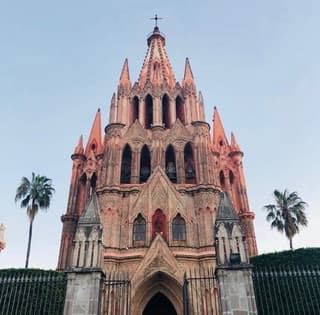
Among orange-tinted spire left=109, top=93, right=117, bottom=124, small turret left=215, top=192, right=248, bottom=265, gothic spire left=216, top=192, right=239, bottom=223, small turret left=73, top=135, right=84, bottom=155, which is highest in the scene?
orange-tinted spire left=109, top=93, right=117, bottom=124

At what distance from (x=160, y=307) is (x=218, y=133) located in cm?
1683

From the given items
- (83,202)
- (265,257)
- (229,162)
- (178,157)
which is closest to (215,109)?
(229,162)

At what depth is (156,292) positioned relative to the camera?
22547 millimetres

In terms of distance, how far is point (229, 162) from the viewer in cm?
3145

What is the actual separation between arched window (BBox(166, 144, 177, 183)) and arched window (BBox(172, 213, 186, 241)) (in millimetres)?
4292

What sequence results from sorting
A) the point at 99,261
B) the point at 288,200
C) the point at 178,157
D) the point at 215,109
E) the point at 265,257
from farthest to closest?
1. the point at 215,109
2. the point at 288,200
3. the point at 178,157
4. the point at 265,257
5. the point at 99,261

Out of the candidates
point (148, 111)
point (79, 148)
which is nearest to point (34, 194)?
point (79, 148)

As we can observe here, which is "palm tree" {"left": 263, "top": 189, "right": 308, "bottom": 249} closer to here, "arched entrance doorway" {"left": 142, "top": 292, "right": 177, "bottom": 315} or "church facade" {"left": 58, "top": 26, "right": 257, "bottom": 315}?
"church facade" {"left": 58, "top": 26, "right": 257, "bottom": 315}

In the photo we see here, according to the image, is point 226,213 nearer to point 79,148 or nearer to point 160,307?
point 160,307

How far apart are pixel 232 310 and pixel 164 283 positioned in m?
12.6

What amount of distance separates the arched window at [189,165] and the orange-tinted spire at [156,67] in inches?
321

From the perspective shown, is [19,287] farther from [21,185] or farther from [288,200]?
[288,200]

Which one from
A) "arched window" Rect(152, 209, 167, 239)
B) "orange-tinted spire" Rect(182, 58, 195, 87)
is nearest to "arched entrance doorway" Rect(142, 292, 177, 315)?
"arched window" Rect(152, 209, 167, 239)

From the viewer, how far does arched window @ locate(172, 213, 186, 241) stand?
2392 cm
